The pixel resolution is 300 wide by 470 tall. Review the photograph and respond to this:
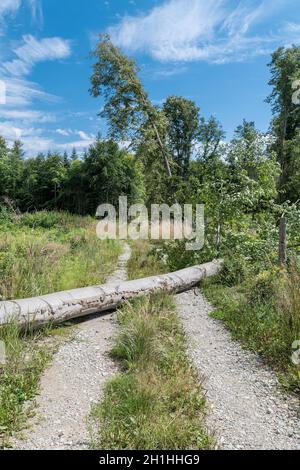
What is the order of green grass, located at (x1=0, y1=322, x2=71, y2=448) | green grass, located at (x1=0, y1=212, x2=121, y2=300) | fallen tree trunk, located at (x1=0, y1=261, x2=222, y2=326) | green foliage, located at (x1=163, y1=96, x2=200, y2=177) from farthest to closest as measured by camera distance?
green foliage, located at (x1=163, y1=96, x2=200, y2=177) → green grass, located at (x1=0, y1=212, x2=121, y2=300) → fallen tree trunk, located at (x1=0, y1=261, x2=222, y2=326) → green grass, located at (x1=0, y1=322, x2=71, y2=448)

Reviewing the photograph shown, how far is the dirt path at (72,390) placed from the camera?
2602 millimetres

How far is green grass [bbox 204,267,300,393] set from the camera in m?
3.73

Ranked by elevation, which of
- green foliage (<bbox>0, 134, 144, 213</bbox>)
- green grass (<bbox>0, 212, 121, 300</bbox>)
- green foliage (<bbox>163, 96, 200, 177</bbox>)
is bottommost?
green grass (<bbox>0, 212, 121, 300</bbox>)

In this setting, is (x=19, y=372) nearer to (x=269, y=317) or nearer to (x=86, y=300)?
(x=86, y=300)

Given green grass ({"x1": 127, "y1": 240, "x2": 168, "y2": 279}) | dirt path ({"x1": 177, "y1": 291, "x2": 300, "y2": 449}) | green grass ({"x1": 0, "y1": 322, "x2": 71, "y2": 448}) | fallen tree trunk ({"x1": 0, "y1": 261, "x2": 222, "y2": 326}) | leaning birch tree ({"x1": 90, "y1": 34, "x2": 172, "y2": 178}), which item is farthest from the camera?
leaning birch tree ({"x1": 90, "y1": 34, "x2": 172, "y2": 178})

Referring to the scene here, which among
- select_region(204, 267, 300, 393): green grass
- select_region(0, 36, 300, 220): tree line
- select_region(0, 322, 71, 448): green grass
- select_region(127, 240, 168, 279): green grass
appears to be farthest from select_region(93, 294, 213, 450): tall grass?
select_region(0, 36, 300, 220): tree line

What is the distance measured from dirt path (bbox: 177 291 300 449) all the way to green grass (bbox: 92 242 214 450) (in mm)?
170

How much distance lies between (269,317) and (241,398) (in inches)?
63.4

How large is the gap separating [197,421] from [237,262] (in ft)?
16.4

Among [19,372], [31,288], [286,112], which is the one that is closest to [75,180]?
[286,112]

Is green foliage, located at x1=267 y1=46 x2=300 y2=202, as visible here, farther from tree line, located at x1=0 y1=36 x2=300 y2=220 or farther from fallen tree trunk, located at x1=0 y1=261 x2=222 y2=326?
fallen tree trunk, located at x1=0 y1=261 x2=222 y2=326

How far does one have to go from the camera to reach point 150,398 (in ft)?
9.42

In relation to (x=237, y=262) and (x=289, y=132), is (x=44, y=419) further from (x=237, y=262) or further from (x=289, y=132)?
(x=289, y=132)
